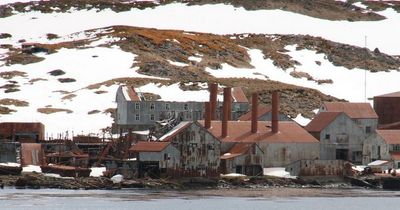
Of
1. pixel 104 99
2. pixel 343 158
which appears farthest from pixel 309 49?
pixel 343 158

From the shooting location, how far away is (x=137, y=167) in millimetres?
114375

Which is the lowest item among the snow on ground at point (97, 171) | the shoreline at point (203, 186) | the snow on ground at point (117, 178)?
the shoreline at point (203, 186)

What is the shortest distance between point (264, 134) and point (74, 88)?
44.7 metres

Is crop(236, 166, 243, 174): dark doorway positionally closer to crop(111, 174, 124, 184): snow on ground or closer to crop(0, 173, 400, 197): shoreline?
crop(0, 173, 400, 197): shoreline

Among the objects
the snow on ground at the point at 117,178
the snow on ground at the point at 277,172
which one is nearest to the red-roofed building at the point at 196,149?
the snow on ground at the point at 117,178

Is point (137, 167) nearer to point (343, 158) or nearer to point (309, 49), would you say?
point (343, 158)

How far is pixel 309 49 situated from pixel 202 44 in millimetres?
16436

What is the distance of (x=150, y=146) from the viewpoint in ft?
374

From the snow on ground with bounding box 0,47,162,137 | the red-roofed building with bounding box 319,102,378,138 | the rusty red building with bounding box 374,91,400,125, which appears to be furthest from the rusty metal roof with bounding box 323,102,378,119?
the snow on ground with bounding box 0,47,162,137

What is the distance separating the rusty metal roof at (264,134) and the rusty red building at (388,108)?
2595 cm

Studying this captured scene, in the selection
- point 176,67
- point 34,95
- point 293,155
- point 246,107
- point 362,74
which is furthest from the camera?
point 362,74

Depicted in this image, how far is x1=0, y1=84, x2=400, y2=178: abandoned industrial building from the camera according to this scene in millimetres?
114188

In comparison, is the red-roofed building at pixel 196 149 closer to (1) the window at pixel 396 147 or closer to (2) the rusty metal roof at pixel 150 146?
(2) the rusty metal roof at pixel 150 146

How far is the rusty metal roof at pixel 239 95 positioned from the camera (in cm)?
14838
